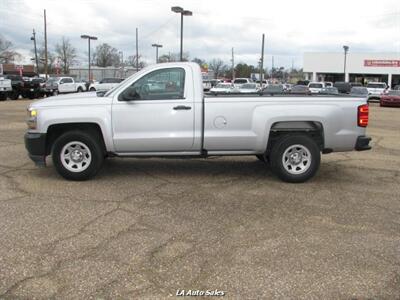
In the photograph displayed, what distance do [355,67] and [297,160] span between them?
216 ft

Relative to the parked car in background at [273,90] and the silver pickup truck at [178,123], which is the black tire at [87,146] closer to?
the silver pickup truck at [178,123]

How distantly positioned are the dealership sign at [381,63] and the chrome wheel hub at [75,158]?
2603 inches

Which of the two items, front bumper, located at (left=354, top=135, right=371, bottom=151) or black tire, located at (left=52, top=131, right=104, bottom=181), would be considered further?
front bumper, located at (left=354, top=135, right=371, bottom=151)

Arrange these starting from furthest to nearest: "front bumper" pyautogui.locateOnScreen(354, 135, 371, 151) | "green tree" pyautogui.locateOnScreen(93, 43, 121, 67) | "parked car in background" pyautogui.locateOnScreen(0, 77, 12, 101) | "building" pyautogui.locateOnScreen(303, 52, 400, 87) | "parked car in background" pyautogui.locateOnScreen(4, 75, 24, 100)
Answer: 1. "green tree" pyautogui.locateOnScreen(93, 43, 121, 67)
2. "building" pyautogui.locateOnScreen(303, 52, 400, 87)
3. "parked car in background" pyautogui.locateOnScreen(4, 75, 24, 100)
4. "parked car in background" pyautogui.locateOnScreen(0, 77, 12, 101)
5. "front bumper" pyautogui.locateOnScreen(354, 135, 371, 151)

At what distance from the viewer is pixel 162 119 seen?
6844 mm

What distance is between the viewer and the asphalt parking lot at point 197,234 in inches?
147

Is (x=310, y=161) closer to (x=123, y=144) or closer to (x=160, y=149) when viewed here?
(x=160, y=149)

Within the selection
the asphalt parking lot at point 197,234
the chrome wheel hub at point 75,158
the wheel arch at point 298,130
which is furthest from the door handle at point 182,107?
the chrome wheel hub at point 75,158

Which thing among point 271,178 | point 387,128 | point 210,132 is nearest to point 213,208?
point 210,132

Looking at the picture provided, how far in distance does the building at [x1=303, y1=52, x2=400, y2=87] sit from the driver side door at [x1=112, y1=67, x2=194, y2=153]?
65329 millimetres

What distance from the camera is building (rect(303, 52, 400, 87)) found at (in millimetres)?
65688

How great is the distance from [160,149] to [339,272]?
361 cm

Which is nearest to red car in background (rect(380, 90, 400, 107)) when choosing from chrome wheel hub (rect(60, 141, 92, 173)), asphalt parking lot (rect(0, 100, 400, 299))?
asphalt parking lot (rect(0, 100, 400, 299))

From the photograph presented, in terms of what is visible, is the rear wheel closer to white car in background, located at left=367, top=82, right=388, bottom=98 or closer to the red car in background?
the red car in background
